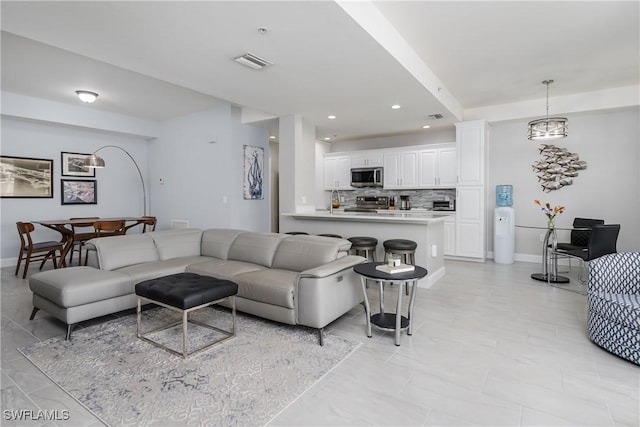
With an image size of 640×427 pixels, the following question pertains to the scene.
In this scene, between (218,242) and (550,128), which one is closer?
(218,242)

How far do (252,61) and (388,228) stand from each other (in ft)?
9.12

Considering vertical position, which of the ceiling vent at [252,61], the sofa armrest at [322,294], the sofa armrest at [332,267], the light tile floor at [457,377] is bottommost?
the light tile floor at [457,377]

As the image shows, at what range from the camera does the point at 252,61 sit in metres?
3.43

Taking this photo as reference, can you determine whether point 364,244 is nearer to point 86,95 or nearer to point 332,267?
point 332,267

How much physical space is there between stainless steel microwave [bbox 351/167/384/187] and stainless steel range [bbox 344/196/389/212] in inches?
19.9

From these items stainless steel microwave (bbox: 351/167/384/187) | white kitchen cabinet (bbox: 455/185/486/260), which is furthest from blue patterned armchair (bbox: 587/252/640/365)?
stainless steel microwave (bbox: 351/167/384/187)

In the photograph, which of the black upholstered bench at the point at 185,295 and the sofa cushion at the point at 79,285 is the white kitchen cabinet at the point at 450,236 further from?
the sofa cushion at the point at 79,285

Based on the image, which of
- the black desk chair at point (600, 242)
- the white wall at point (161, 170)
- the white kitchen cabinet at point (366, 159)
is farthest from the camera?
the white kitchen cabinet at point (366, 159)

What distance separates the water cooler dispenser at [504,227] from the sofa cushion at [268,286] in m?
4.29

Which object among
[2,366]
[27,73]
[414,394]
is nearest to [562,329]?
[414,394]

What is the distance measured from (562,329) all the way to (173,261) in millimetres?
4051

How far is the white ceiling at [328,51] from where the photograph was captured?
8.76ft

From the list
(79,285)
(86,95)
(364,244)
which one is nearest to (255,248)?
(364,244)

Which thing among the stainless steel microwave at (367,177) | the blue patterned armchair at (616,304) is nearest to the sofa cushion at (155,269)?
the blue patterned armchair at (616,304)
